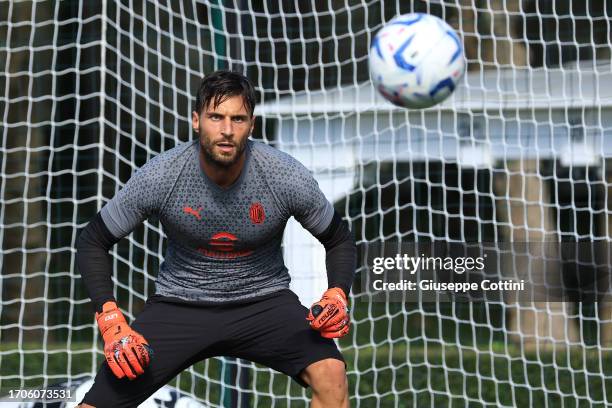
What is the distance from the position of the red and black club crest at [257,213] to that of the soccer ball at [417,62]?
2.60 ft

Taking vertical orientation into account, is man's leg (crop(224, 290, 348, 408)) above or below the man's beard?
below

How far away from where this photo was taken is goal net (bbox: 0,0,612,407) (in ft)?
22.7

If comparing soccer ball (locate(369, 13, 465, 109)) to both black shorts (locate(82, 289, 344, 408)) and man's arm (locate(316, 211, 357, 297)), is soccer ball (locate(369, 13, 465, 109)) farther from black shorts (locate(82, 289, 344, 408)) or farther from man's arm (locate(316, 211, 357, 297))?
black shorts (locate(82, 289, 344, 408))

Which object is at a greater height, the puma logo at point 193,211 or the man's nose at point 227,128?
the man's nose at point 227,128

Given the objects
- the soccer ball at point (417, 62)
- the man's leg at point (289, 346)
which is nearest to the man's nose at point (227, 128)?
the man's leg at point (289, 346)

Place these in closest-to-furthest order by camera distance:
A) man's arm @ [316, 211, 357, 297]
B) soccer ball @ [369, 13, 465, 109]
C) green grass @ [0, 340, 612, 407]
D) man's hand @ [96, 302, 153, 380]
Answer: man's hand @ [96, 302, 153, 380], man's arm @ [316, 211, 357, 297], soccer ball @ [369, 13, 465, 109], green grass @ [0, 340, 612, 407]

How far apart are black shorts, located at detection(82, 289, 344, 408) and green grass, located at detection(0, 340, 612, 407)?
1.91 metres

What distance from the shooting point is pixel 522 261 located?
22.9ft

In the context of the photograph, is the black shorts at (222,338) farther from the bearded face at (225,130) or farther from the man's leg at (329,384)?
the bearded face at (225,130)

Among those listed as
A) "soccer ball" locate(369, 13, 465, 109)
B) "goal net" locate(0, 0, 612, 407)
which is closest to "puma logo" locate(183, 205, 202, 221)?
"soccer ball" locate(369, 13, 465, 109)

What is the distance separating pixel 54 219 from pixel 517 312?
13.2 feet

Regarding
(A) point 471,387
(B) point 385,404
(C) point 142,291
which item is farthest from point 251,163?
(C) point 142,291

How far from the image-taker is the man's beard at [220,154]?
417 cm

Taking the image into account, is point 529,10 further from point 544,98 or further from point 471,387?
point 471,387
